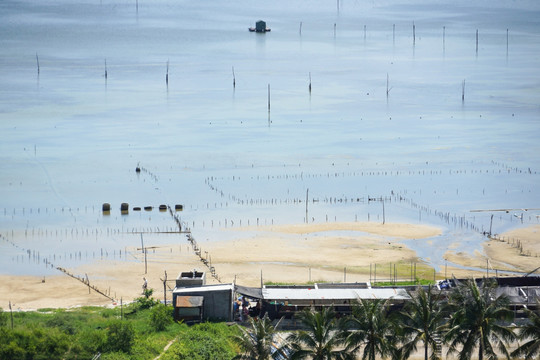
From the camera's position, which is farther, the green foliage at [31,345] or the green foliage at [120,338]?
the green foliage at [120,338]

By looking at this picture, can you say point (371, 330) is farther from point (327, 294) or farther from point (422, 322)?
point (327, 294)

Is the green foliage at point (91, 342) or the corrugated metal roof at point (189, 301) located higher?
the corrugated metal roof at point (189, 301)

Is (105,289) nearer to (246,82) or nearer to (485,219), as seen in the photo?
(485,219)

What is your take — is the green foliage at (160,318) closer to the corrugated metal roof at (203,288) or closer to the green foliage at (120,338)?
the corrugated metal roof at (203,288)

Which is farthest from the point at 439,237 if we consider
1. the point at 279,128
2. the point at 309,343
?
the point at 279,128

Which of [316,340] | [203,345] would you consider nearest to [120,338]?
[203,345]

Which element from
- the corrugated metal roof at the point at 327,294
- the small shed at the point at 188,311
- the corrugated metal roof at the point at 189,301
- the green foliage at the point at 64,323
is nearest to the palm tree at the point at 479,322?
the corrugated metal roof at the point at 327,294

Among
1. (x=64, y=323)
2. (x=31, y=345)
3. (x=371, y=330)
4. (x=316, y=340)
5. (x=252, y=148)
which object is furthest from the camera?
(x=252, y=148)

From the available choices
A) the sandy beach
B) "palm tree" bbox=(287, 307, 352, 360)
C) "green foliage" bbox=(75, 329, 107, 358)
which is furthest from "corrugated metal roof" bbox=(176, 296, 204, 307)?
"palm tree" bbox=(287, 307, 352, 360)
